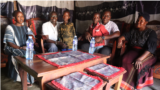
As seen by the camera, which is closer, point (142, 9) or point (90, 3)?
point (142, 9)

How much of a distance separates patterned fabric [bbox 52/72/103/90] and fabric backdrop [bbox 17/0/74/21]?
2562 millimetres

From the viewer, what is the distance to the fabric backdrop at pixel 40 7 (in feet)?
9.17

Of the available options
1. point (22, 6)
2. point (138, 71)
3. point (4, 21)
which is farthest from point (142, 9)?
point (4, 21)

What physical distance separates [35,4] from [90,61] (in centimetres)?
255

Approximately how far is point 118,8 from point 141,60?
1631 millimetres

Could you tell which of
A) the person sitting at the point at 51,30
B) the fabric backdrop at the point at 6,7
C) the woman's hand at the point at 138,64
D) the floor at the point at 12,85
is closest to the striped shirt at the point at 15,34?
the person sitting at the point at 51,30

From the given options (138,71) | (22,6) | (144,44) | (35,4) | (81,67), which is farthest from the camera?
(35,4)

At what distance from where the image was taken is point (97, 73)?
104 cm

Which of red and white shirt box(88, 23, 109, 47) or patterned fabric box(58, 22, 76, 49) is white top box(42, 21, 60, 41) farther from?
red and white shirt box(88, 23, 109, 47)

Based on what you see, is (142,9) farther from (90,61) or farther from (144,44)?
(90,61)

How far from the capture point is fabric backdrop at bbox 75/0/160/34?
2182 millimetres

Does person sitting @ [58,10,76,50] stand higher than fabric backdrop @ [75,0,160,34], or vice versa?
fabric backdrop @ [75,0,160,34]

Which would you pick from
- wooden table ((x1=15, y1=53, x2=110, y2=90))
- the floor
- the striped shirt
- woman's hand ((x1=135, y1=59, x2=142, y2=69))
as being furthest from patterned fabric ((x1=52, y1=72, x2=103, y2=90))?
the striped shirt

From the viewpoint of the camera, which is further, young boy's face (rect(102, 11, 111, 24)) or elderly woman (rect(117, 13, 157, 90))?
young boy's face (rect(102, 11, 111, 24))
